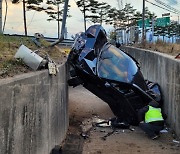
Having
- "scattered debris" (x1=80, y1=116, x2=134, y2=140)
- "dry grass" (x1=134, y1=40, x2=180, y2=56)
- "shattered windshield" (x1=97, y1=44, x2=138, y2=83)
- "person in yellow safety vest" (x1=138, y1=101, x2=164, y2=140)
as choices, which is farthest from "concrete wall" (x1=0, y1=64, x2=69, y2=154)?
"dry grass" (x1=134, y1=40, x2=180, y2=56)

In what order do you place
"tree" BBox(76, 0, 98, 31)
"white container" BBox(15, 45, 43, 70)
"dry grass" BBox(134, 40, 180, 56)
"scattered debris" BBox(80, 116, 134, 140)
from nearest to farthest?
1. "white container" BBox(15, 45, 43, 70)
2. "scattered debris" BBox(80, 116, 134, 140)
3. "dry grass" BBox(134, 40, 180, 56)
4. "tree" BBox(76, 0, 98, 31)

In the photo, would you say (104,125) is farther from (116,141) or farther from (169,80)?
(169,80)

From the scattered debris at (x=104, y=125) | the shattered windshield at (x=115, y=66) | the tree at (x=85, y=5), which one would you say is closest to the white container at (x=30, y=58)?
the scattered debris at (x=104, y=125)

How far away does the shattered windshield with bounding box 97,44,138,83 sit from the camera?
10.7m

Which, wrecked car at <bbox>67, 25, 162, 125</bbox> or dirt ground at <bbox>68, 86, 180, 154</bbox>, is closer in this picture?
dirt ground at <bbox>68, 86, 180, 154</bbox>

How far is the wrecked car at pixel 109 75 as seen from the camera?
10695mm

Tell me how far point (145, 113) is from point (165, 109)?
125 centimetres

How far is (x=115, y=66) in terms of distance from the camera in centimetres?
1094

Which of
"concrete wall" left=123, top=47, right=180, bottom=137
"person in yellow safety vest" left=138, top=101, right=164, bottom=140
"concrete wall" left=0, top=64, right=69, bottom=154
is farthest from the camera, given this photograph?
"concrete wall" left=123, top=47, right=180, bottom=137

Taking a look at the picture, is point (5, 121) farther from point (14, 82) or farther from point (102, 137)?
point (102, 137)

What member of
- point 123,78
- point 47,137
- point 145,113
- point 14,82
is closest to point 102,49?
point 123,78

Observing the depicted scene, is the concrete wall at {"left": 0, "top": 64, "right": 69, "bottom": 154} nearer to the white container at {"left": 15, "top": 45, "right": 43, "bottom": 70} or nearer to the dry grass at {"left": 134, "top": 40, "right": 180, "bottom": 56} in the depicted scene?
the white container at {"left": 15, "top": 45, "right": 43, "bottom": 70}

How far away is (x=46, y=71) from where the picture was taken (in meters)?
6.86

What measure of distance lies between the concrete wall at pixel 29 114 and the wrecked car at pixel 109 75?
9.52ft
